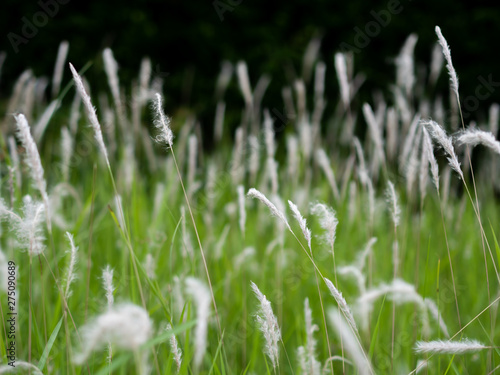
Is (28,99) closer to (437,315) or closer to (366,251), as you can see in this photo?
(366,251)

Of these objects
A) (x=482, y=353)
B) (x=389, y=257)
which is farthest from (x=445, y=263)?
(x=482, y=353)

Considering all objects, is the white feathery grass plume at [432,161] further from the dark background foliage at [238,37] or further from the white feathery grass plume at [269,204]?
the dark background foliage at [238,37]

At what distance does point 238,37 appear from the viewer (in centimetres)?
433

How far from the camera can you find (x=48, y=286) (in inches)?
59.7

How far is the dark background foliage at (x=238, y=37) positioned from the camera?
3986 millimetres

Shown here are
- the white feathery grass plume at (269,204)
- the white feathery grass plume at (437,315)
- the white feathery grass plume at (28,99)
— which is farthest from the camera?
the white feathery grass plume at (28,99)

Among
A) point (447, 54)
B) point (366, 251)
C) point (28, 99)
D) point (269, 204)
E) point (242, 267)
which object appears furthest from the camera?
point (28, 99)

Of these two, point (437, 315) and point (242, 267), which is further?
point (242, 267)

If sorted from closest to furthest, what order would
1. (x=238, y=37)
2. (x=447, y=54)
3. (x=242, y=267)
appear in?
(x=447, y=54), (x=242, y=267), (x=238, y=37)

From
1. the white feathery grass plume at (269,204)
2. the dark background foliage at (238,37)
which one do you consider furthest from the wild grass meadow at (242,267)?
the dark background foliage at (238,37)

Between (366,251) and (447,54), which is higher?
(447,54)

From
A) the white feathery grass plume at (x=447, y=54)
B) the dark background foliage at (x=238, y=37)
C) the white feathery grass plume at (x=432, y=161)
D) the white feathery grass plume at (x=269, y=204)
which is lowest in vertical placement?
the white feathery grass plume at (x=269, y=204)

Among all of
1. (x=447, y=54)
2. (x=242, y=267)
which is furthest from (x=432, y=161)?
(x=242, y=267)

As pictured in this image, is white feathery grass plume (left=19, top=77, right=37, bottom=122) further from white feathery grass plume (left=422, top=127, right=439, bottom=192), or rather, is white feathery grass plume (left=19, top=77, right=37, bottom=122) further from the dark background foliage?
the dark background foliage
